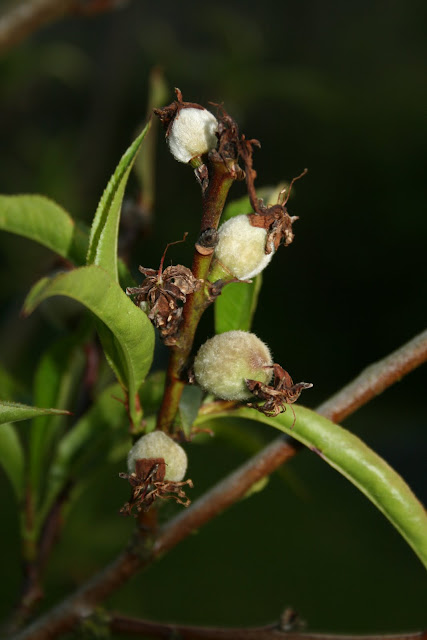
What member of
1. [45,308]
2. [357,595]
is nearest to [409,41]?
[357,595]

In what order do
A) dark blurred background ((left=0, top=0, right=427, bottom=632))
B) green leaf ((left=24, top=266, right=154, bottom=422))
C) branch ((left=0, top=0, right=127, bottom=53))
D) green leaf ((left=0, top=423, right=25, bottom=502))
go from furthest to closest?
dark blurred background ((left=0, top=0, right=427, bottom=632)) → branch ((left=0, top=0, right=127, bottom=53)) → green leaf ((left=0, top=423, right=25, bottom=502)) → green leaf ((left=24, top=266, right=154, bottom=422))

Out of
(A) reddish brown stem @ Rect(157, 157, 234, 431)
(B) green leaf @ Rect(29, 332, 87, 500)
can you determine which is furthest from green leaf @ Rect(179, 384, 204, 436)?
(B) green leaf @ Rect(29, 332, 87, 500)

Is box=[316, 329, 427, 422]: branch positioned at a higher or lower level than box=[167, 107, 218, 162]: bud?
lower

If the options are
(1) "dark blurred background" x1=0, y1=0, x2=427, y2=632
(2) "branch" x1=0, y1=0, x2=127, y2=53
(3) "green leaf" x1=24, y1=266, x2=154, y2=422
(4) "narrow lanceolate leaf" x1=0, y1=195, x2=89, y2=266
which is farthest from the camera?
(1) "dark blurred background" x1=0, y1=0, x2=427, y2=632

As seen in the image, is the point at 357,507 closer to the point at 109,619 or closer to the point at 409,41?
the point at 109,619

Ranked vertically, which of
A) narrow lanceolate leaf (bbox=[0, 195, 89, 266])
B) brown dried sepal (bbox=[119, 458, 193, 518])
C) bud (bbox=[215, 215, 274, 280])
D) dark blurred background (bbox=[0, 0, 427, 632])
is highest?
bud (bbox=[215, 215, 274, 280])

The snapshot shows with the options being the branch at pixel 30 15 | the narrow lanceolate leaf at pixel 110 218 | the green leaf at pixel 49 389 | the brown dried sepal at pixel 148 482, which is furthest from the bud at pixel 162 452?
the branch at pixel 30 15

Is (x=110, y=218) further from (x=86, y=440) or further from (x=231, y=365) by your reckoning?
(x=86, y=440)

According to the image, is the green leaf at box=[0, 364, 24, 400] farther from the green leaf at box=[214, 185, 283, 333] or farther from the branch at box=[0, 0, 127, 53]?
the branch at box=[0, 0, 127, 53]
